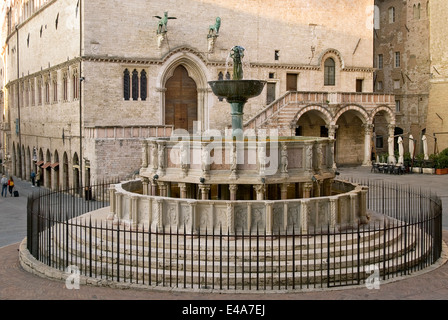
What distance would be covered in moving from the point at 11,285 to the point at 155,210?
344cm

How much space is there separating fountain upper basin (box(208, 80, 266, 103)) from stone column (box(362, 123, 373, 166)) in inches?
840

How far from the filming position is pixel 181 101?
34000 millimetres

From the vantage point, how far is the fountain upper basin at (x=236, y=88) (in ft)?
51.6

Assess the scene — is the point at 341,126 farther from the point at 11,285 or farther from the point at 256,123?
the point at 11,285

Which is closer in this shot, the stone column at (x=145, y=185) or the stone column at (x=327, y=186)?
the stone column at (x=145, y=185)

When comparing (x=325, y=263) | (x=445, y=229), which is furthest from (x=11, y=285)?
(x=445, y=229)

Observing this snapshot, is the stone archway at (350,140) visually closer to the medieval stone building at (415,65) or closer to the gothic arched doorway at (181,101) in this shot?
the medieval stone building at (415,65)

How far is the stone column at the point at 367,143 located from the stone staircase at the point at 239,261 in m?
23.8

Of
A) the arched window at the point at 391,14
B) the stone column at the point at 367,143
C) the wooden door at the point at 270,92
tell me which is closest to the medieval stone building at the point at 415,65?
the arched window at the point at 391,14

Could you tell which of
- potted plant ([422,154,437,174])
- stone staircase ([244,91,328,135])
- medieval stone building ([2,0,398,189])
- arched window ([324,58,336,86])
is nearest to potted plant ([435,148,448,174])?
potted plant ([422,154,437,174])

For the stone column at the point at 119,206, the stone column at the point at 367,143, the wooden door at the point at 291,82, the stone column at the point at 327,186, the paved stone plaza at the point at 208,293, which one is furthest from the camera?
the wooden door at the point at 291,82

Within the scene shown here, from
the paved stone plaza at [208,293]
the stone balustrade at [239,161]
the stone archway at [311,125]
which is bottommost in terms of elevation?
the paved stone plaza at [208,293]

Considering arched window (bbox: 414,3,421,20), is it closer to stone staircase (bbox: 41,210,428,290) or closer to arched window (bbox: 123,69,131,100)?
arched window (bbox: 123,69,131,100)

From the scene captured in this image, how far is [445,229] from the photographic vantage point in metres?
17.6
